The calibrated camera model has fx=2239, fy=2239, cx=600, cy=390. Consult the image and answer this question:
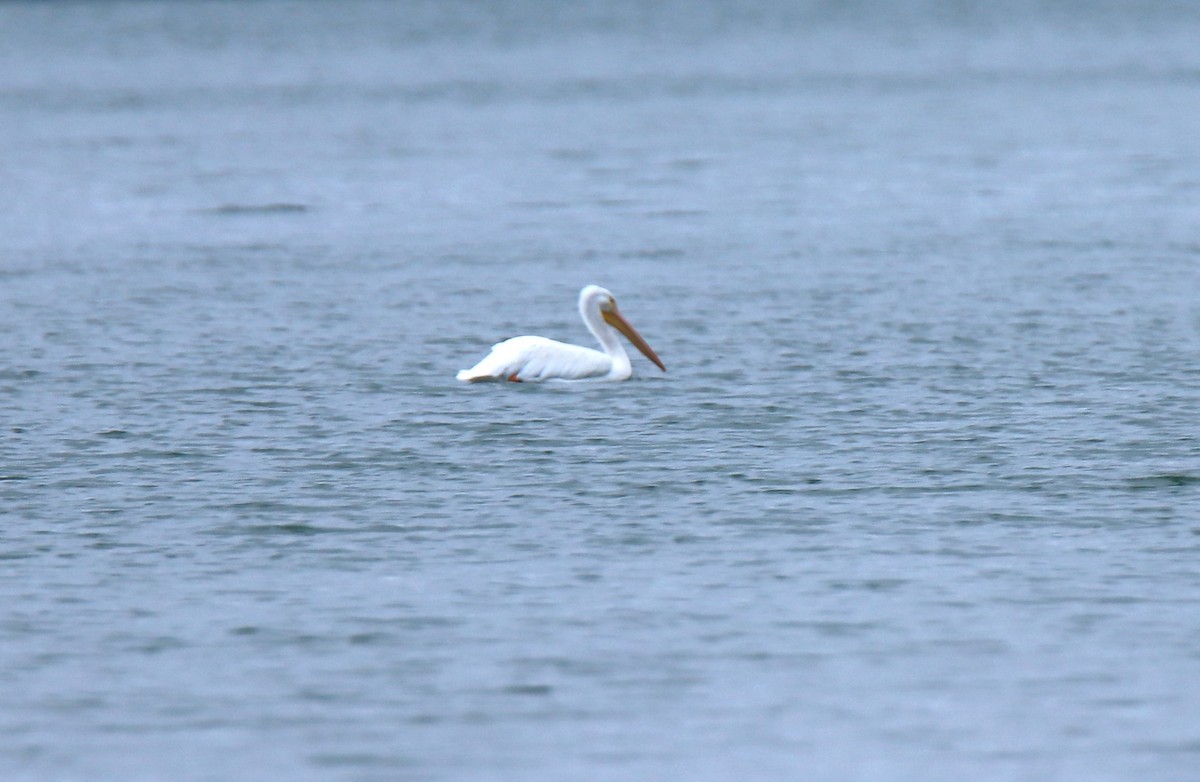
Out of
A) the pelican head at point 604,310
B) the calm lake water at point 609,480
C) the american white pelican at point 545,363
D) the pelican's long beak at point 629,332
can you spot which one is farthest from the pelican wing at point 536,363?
the pelican head at point 604,310

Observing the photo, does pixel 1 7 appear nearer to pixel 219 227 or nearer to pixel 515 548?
pixel 219 227

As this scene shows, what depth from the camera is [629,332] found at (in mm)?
16500

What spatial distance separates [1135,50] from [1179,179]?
44.1 meters

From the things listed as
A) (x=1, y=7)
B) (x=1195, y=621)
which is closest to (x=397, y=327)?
(x=1195, y=621)

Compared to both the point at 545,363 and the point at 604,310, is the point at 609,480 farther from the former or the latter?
the point at 604,310

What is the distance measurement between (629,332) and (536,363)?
41.4 inches

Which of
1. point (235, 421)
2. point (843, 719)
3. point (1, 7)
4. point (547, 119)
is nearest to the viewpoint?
point (843, 719)

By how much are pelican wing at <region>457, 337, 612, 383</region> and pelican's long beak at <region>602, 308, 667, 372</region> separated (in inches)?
18.8

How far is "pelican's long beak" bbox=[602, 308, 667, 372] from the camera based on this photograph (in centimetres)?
1633

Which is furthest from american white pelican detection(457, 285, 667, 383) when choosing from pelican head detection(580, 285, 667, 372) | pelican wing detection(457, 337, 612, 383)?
pelican head detection(580, 285, 667, 372)

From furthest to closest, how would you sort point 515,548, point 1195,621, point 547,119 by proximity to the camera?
point 547,119
point 515,548
point 1195,621

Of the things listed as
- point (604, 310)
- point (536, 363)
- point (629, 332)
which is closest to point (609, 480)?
point (536, 363)

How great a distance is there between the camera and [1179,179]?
30234 mm

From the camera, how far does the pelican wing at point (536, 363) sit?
15656 mm
